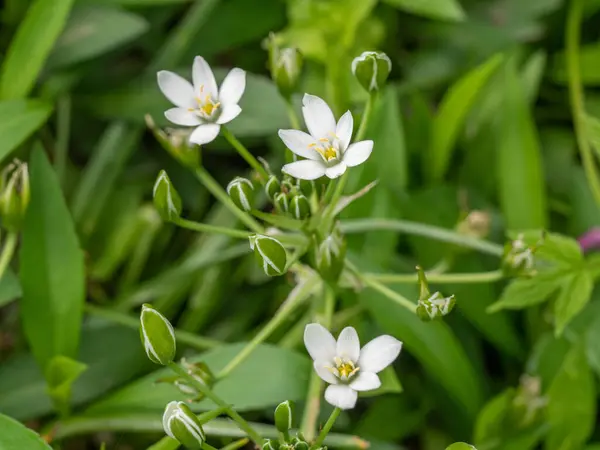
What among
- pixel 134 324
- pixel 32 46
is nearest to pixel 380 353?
pixel 134 324

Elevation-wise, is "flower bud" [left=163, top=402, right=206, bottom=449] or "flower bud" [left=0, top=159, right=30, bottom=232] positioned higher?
"flower bud" [left=0, top=159, right=30, bottom=232]

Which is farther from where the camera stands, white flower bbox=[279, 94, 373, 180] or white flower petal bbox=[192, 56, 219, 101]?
white flower petal bbox=[192, 56, 219, 101]

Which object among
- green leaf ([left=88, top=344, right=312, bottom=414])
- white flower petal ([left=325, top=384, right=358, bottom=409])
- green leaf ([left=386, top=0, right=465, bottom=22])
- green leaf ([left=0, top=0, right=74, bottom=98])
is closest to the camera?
white flower petal ([left=325, top=384, right=358, bottom=409])

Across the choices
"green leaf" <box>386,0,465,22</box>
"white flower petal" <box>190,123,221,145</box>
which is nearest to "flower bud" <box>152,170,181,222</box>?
"white flower petal" <box>190,123,221,145</box>

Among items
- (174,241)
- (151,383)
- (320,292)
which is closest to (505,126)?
(320,292)

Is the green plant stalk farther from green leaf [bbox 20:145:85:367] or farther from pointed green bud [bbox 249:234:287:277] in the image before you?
green leaf [bbox 20:145:85:367]

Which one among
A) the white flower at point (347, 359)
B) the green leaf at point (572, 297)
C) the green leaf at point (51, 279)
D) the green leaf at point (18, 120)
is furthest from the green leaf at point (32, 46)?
the green leaf at point (572, 297)

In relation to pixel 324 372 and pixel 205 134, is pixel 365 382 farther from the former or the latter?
pixel 205 134
